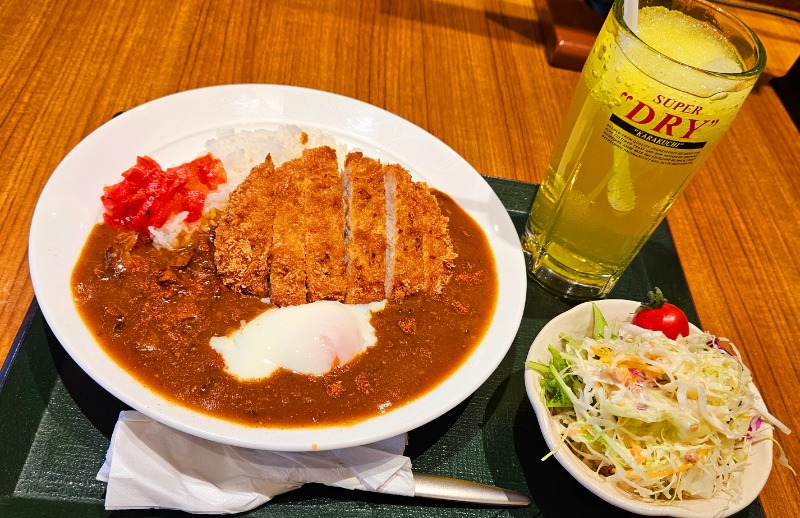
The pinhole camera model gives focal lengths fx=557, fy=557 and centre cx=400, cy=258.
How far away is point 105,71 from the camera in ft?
9.14

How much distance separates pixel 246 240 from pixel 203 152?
1.88ft

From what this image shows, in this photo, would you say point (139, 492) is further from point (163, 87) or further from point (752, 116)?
point (752, 116)

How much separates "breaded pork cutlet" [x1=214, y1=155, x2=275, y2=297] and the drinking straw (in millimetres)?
1381

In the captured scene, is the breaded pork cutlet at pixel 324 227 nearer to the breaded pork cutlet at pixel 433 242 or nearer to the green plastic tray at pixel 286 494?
the breaded pork cutlet at pixel 433 242

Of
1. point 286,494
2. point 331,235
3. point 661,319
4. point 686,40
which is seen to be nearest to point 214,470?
point 286,494

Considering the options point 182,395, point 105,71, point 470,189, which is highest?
point 470,189

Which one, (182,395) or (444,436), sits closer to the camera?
(182,395)

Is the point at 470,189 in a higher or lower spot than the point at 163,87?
higher

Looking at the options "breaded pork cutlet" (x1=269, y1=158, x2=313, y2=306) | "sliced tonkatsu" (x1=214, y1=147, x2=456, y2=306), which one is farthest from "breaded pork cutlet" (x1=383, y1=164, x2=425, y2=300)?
"breaded pork cutlet" (x1=269, y1=158, x2=313, y2=306)

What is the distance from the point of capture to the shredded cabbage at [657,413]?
64.5 inches

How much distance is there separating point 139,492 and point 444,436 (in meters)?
0.88

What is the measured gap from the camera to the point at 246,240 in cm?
195

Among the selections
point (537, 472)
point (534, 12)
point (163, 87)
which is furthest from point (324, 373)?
point (534, 12)

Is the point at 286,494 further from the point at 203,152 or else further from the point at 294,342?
the point at 203,152
